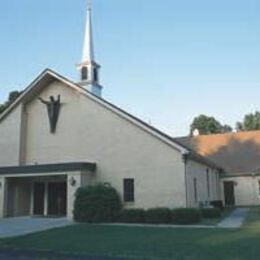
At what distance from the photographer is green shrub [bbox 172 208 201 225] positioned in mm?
20781

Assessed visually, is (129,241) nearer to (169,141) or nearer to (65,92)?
(169,141)

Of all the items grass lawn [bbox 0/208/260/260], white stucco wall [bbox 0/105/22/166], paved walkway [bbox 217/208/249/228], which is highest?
white stucco wall [bbox 0/105/22/166]

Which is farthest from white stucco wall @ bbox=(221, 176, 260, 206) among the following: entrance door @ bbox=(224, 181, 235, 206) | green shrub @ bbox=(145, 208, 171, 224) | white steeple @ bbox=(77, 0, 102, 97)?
green shrub @ bbox=(145, 208, 171, 224)

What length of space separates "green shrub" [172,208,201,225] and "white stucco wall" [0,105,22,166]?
12.1 metres

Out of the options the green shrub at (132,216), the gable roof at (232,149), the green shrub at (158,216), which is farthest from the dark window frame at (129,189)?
the gable roof at (232,149)

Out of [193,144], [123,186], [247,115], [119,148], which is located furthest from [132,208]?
[247,115]

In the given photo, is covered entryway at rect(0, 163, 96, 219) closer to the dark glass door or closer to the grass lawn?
the dark glass door

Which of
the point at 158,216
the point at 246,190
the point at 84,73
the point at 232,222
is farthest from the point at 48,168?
the point at 246,190

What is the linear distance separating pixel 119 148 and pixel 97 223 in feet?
16.2

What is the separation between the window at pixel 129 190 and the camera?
79.5ft

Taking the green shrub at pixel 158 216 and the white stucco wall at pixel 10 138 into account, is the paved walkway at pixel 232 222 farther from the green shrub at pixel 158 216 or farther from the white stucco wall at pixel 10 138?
the white stucco wall at pixel 10 138

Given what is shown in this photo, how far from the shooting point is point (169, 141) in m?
23.4

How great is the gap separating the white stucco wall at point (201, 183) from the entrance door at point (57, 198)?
26.3ft

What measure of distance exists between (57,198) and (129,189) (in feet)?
18.3
